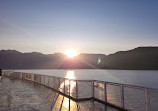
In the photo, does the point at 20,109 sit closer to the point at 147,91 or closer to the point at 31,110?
the point at 31,110

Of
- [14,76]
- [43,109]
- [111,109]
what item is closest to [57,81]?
[43,109]

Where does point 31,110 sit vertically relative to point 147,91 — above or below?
below

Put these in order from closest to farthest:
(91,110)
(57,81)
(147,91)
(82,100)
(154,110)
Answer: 1. (147,91)
2. (91,110)
3. (82,100)
4. (154,110)
5. (57,81)

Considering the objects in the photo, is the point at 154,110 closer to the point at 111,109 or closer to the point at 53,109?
the point at 111,109

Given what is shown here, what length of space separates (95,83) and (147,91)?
4.20 metres

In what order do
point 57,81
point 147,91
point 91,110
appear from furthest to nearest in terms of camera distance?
1. point 57,81
2. point 91,110
3. point 147,91

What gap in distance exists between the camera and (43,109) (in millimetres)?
7770

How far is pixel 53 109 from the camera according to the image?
7742mm

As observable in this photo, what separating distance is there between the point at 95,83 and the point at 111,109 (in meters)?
2.55

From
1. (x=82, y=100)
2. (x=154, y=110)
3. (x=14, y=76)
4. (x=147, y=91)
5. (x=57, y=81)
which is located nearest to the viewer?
(x=147, y=91)

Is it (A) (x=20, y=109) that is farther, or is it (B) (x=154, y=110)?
(B) (x=154, y=110)

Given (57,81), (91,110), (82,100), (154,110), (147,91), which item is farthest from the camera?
(57,81)

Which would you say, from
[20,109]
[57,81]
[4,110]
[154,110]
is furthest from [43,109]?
[154,110]

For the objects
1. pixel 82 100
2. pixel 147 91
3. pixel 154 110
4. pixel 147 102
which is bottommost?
pixel 154 110
